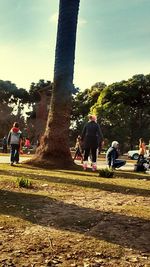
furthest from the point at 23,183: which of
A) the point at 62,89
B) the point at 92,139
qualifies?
the point at 62,89

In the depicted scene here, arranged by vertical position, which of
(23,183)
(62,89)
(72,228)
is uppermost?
(62,89)

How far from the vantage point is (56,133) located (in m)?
14.0

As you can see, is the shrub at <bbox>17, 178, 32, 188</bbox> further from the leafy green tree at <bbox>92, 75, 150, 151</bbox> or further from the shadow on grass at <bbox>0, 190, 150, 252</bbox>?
the leafy green tree at <bbox>92, 75, 150, 151</bbox>

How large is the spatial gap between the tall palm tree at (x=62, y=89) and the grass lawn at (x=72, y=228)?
19.4 ft

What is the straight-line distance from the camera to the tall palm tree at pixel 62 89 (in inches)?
550

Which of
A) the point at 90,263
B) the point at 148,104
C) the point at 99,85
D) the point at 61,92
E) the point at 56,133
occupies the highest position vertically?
the point at 99,85

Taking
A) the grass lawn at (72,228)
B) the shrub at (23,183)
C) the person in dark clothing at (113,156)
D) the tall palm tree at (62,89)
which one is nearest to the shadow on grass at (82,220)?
the grass lawn at (72,228)

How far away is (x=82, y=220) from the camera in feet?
17.8

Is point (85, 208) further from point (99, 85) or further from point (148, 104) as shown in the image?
point (99, 85)

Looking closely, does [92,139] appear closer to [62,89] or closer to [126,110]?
[62,89]

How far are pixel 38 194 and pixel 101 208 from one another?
1.40m

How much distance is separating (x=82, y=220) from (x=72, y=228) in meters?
0.42

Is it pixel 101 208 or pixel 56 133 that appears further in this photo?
pixel 56 133

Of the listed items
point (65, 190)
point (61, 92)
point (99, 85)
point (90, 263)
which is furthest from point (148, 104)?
point (90, 263)
